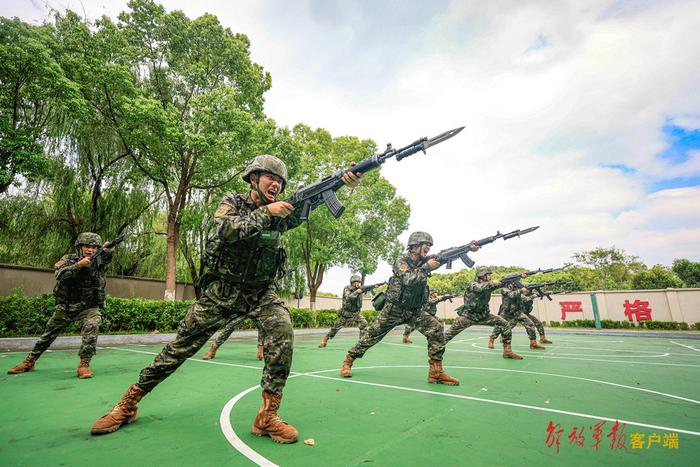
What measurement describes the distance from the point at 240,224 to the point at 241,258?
0.44 m

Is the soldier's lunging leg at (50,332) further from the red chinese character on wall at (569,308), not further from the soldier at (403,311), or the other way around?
the red chinese character on wall at (569,308)

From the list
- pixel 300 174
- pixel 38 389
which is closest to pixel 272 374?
pixel 38 389

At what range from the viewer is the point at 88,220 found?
578 inches

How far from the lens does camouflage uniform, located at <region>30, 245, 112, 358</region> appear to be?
213 inches

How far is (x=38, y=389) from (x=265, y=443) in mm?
3787

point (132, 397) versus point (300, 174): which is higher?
point (300, 174)

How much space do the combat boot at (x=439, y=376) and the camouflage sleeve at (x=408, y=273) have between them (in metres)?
1.30

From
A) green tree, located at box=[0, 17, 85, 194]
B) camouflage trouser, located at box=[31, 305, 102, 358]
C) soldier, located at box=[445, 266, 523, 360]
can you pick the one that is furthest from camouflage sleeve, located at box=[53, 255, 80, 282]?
green tree, located at box=[0, 17, 85, 194]

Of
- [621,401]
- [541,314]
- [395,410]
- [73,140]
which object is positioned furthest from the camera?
[541,314]

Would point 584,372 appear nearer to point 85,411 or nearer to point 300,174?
point 85,411

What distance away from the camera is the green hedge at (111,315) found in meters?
9.02

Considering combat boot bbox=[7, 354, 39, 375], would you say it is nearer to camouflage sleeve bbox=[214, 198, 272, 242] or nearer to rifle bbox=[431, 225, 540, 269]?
camouflage sleeve bbox=[214, 198, 272, 242]

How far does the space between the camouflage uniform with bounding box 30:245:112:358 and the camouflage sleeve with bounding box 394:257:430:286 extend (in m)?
5.01

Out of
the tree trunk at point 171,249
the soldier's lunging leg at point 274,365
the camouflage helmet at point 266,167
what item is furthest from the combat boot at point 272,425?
the tree trunk at point 171,249
